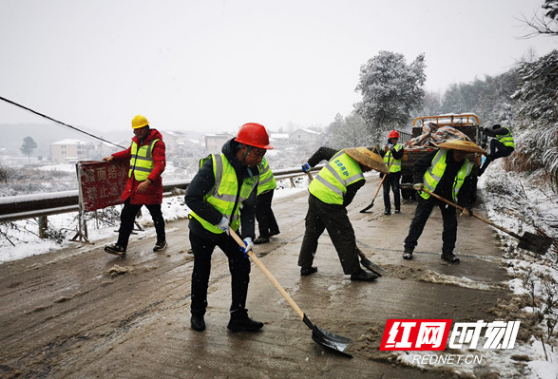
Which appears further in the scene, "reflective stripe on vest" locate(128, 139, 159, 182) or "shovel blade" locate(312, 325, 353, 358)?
"reflective stripe on vest" locate(128, 139, 159, 182)

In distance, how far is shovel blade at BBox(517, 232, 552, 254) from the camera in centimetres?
408

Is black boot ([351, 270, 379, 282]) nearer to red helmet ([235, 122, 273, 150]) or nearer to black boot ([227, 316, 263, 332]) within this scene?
black boot ([227, 316, 263, 332])

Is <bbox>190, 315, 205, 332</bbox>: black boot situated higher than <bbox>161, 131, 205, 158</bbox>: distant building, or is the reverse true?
<bbox>161, 131, 205, 158</bbox>: distant building

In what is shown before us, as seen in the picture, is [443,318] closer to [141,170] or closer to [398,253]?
[398,253]

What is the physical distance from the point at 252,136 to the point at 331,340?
68.0 inches

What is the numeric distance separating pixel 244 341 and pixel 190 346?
1.44 feet

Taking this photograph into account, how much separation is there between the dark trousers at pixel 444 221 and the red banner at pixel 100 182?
16.0ft

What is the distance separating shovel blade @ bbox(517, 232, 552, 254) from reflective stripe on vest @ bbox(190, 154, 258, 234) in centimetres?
368

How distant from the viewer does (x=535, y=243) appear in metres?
4.16

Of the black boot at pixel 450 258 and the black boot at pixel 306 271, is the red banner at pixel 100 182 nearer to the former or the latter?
the black boot at pixel 306 271

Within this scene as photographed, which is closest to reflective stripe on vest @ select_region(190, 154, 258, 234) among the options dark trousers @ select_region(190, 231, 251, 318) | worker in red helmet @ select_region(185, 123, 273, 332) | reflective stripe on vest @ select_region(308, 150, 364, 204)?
worker in red helmet @ select_region(185, 123, 273, 332)

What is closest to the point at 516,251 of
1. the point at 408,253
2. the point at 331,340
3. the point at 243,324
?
the point at 408,253

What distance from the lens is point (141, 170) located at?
494 centimetres

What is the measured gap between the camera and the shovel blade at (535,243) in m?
4.08
